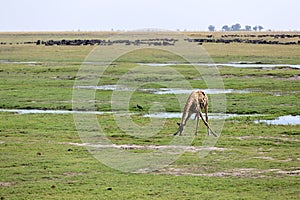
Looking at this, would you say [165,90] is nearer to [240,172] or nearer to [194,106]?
[194,106]

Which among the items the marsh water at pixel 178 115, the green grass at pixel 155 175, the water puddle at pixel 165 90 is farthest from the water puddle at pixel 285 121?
the water puddle at pixel 165 90

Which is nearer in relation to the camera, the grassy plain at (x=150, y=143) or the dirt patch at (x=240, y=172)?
the grassy plain at (x=150, y=143)

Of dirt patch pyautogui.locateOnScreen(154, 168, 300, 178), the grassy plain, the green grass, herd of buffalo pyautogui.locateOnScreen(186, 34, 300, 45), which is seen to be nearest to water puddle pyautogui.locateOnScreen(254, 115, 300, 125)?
the grassy plain

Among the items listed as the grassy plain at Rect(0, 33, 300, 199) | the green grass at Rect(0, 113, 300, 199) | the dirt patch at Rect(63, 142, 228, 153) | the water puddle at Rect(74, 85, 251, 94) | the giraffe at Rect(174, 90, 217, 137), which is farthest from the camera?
the water puddle at Rect(74, 85, 251, 94)

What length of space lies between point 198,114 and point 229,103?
803 cm

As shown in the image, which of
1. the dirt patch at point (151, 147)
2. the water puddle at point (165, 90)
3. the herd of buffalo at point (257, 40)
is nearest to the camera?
the dirt patch at point (151, 147)

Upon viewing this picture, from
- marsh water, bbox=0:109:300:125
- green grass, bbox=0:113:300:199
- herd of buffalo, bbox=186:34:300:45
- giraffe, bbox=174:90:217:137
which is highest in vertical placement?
herd of buffalo, bbox=186:34:300:45

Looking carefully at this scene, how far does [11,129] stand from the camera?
22172 mm

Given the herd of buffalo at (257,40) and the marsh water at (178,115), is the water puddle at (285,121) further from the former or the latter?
the herd of buffalo at (257,40)

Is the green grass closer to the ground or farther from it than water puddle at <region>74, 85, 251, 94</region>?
closer to the ground

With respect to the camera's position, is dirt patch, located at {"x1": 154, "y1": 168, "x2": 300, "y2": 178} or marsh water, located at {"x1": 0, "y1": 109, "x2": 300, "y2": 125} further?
marsh water, located at {"x1": 0, "y1": 109, "x2": 300, "y2": 125}

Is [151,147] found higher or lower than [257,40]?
lower

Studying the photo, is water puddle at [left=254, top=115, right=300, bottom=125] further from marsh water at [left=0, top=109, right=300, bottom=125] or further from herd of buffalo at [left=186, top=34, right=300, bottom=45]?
herd of buffalo at [left=186, top=34, right=300, bottom=45]

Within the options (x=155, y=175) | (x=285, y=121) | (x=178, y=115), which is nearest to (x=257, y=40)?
(x=178, y=115)
